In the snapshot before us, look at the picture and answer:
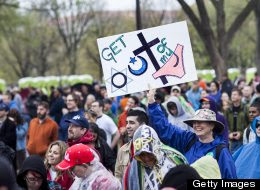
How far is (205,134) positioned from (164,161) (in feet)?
3.32

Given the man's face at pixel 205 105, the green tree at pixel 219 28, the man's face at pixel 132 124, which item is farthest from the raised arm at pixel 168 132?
the green tree at pixel 219 28

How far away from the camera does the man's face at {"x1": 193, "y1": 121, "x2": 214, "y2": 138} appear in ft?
19.9

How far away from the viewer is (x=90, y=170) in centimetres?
542

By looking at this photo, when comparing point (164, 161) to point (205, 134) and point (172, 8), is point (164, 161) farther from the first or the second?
point (172, 8)

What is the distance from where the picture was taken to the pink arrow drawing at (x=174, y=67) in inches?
284

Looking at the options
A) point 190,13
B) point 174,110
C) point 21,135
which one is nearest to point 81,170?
point 174,110

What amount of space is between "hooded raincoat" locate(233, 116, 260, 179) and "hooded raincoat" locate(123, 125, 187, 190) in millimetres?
1528

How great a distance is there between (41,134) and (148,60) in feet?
12.2

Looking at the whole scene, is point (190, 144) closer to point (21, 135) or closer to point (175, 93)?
point (175, 93)

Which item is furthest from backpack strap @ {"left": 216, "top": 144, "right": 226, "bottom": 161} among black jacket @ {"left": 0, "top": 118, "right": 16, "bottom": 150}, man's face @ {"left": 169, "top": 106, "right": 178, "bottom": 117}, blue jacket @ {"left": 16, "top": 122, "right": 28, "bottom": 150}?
blue jacket @ {"left": 16, "top": 122, "right": 28, "bottom": 150}

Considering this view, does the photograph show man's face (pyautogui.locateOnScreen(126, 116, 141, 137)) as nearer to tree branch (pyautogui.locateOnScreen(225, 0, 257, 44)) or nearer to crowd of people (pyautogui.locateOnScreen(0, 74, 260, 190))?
crowd of people (pyautogui.locateOnScreen(0, 74, 260, 190))

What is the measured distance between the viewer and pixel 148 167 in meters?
5.19

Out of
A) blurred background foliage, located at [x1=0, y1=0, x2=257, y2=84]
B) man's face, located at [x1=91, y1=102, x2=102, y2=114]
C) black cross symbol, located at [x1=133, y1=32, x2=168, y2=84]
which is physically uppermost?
blurred background foliage, located at [x1=0, y1=0, x2=257, y2=84]

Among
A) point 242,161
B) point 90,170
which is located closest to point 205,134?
point 242,161
